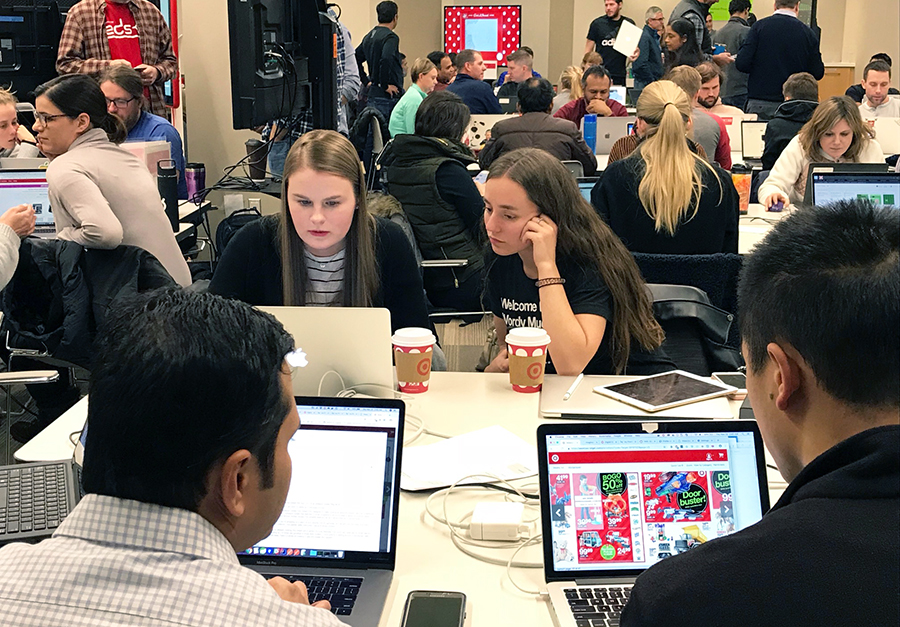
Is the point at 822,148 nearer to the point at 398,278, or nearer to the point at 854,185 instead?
the point at 854,185

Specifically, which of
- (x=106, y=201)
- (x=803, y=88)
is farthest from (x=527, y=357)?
(x=803, y=88)

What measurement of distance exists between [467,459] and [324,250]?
35.7 inches

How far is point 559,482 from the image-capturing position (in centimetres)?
144

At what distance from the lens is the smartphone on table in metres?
1.31

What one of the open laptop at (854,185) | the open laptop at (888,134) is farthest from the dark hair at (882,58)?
the open laptop at (854,185)

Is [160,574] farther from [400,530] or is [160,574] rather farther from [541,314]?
[541,314]

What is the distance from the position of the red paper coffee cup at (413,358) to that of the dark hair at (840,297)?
123 cm

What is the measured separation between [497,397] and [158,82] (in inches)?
161

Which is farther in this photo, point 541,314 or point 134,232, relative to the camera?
point 134,232

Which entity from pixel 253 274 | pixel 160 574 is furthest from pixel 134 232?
pixel 160 574

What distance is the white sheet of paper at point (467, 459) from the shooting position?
1.78 meters

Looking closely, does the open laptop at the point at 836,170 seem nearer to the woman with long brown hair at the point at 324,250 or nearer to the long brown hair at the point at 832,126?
the long brown hair at the point at 832,126

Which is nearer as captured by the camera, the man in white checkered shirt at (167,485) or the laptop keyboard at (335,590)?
the man in white checkered shirt at (167,485)

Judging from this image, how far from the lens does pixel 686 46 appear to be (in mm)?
8305
